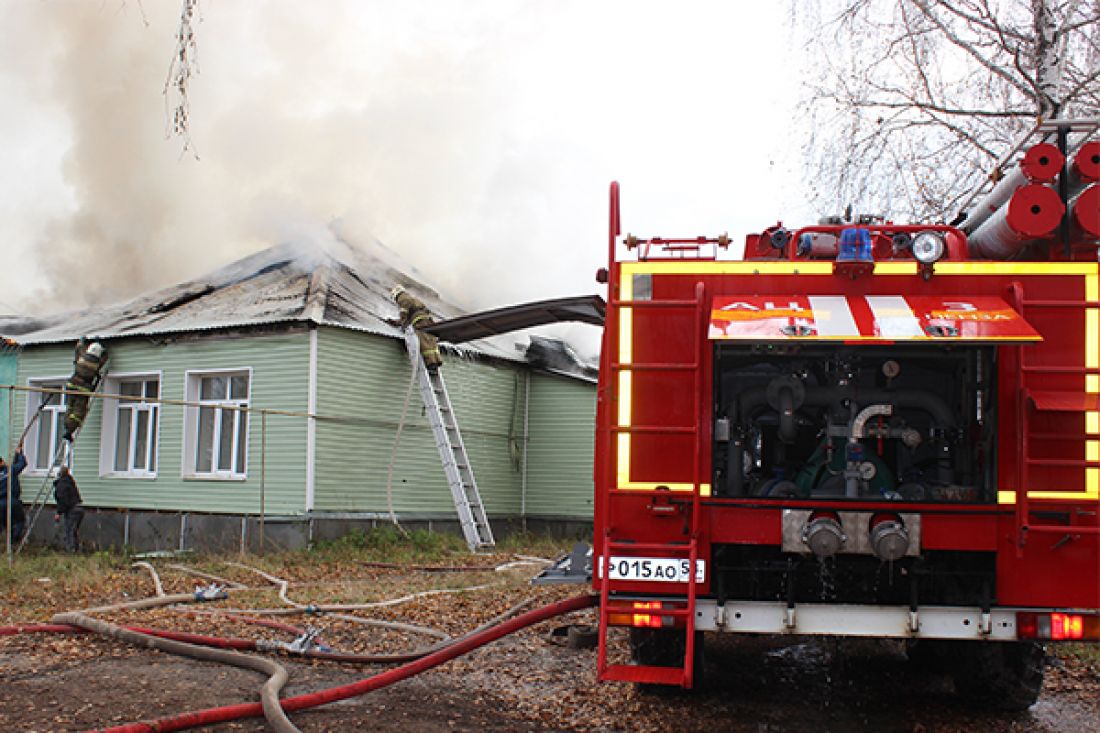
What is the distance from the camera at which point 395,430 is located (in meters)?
17.5

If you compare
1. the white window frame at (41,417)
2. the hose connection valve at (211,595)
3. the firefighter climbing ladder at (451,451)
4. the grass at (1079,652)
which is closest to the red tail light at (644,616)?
the grass at (1079,652)

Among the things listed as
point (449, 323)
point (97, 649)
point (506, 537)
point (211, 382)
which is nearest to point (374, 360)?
point (449, 323)

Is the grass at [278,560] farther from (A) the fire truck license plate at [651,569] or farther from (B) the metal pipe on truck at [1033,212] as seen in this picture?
(B) the metal pipe on truck at [1033,212]

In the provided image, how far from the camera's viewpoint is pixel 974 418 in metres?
5.77

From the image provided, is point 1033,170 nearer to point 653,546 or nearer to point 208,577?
point 653,546

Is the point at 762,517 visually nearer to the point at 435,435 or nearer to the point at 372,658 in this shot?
the point at 372,658

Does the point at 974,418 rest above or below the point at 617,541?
above

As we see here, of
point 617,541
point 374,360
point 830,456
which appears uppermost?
point 374,360

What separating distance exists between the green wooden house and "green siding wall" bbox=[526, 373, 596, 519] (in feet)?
0.09

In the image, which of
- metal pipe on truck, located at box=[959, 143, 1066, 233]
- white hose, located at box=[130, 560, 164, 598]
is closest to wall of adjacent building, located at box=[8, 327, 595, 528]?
white hose, located at box=[130, 560, 164, 598]

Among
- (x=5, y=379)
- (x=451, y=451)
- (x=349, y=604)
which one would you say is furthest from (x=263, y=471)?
(x=5, y=379)

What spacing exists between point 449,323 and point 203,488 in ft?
15.8

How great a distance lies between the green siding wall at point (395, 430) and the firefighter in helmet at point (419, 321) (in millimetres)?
457

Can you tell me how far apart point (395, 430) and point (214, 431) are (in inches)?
117
